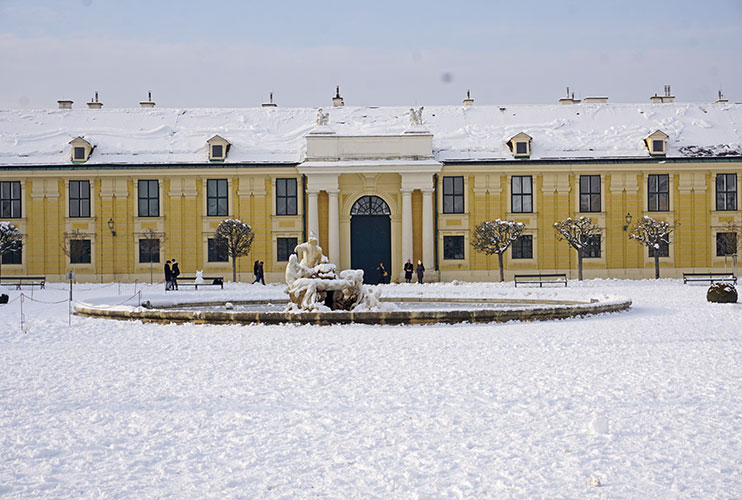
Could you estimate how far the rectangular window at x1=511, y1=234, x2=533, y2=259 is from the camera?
41.7 meters

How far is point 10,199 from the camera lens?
42.0 m

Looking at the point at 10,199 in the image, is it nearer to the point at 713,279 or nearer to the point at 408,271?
the point at 408,271

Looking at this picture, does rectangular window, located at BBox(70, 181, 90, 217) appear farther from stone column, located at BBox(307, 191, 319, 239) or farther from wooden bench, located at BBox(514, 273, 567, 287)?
wooden bench, located at BBox(514, 273, 567, 287)

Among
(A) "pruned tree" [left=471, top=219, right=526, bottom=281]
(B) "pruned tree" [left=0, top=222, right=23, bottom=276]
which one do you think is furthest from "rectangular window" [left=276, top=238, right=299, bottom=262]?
(B) "pruned tree" [left=0, top=222, right=23, bottom=276]

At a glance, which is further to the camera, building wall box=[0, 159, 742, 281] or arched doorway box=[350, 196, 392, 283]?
arched doorway box=[350, 196, 392, 283]

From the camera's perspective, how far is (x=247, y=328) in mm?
16906

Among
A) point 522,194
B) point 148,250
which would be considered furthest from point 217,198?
point 522,194

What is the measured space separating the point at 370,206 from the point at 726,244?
17.4 m

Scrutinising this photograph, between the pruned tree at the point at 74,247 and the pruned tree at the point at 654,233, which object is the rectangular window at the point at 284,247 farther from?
the pruned tree at the point at 654,233

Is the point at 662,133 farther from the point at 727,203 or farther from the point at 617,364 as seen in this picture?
the point at 617,364

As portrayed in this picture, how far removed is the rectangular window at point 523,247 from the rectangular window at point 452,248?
2563mm

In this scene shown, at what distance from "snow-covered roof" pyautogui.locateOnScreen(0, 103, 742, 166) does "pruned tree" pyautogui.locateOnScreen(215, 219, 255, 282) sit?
4.69 meters

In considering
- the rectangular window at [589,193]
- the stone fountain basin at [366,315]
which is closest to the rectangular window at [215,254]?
the rectangular window at [589,193]

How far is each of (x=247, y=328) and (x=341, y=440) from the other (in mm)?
9719
